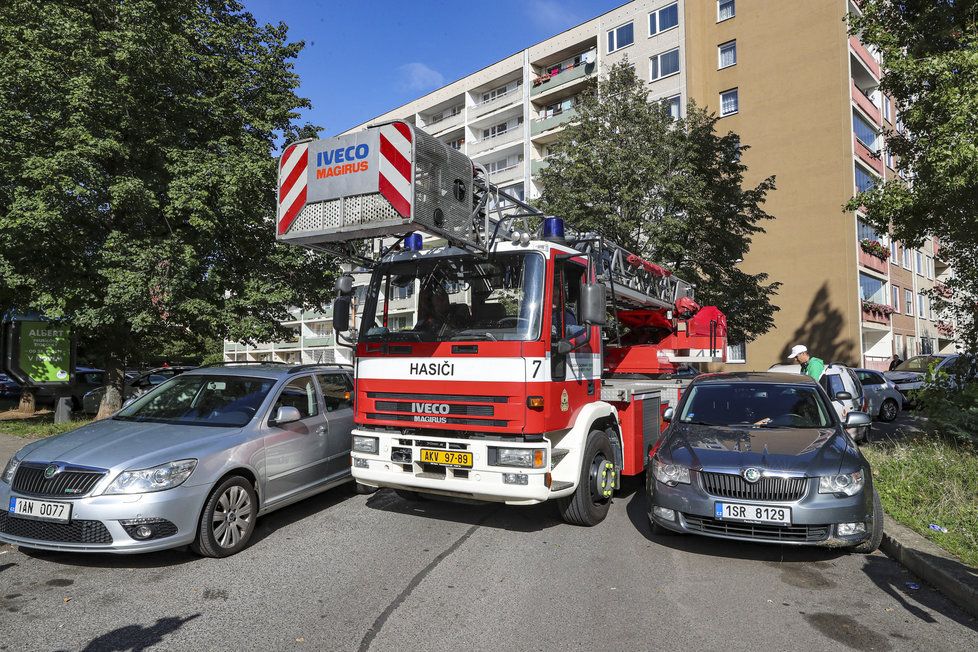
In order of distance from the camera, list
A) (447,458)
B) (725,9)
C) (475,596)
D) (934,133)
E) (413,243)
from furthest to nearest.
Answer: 1. (725,9)
2. (934,133)
3. (413,243)
4. (447,458)
5. (475,596)

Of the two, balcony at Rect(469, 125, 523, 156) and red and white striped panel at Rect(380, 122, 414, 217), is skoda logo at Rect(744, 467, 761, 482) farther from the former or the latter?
balcony at Rect(469, 125, 523, 156)

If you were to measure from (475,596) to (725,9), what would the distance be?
119ft

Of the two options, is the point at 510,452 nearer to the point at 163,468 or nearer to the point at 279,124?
the point at 163,468

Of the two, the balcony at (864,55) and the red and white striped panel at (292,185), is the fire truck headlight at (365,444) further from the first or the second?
the balcony at (864,55)

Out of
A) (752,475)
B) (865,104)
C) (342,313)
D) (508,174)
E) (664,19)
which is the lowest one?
(752,475)

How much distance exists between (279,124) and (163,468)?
10.0m

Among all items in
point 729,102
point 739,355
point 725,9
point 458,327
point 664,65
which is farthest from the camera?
point 664,65

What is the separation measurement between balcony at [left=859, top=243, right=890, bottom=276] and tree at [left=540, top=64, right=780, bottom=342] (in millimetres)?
15021

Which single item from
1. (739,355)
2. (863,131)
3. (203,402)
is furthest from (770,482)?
(863,131)

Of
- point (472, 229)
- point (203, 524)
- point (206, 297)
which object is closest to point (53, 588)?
point (203, 524)

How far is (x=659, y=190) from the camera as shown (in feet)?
49.9

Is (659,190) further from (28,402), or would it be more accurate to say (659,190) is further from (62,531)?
(28,402)

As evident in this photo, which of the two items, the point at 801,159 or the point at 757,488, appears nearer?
the point at 757,488

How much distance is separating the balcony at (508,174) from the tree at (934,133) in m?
31.6
